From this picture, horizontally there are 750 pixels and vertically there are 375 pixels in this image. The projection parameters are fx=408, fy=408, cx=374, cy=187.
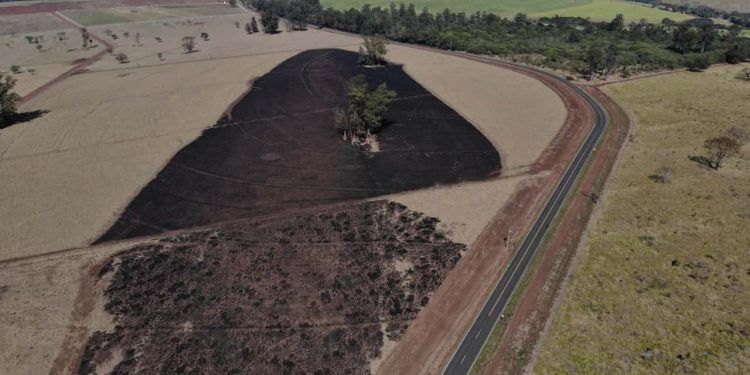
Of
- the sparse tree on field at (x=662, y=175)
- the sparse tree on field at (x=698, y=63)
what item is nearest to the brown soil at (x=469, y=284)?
the sparse tree on field at (x=662, y=175)

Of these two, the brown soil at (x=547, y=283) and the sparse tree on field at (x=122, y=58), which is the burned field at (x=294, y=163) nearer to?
the brown soil at (x=547, y=283)

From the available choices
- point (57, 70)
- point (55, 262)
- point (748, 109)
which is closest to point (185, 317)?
point (55, 262)

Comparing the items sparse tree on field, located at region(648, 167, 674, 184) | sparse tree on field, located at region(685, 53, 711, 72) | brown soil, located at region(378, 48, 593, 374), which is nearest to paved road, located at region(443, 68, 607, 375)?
brown soil, located at region(378, 48, 593, 374)

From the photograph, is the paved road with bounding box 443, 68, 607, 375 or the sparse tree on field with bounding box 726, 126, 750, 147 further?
the sparse tree on field with bounding box 726, 126, 750, 147

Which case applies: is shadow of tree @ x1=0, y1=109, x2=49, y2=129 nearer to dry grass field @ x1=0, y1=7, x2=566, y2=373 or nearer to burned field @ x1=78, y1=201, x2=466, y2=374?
dry grass field @ x1=0, y1=7, x2=566, y2=373

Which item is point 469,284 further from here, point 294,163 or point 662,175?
point 662,175

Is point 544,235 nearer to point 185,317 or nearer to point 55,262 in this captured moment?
point 185,317
